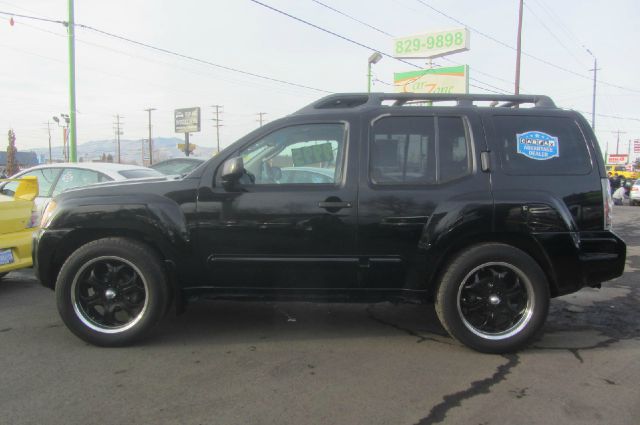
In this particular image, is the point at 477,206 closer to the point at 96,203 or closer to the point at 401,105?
the point at 401,105

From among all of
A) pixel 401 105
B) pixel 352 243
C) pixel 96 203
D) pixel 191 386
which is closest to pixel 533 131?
pixel 401 105

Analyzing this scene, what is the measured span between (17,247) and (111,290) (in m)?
2.47

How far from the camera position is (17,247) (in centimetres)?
577

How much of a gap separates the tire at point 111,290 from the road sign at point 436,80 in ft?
84.1

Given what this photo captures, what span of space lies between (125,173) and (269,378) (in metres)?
5.05

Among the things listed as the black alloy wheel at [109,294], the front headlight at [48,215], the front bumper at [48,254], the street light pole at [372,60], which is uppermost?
the street light pole at [372,60]

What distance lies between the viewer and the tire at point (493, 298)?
154 inches

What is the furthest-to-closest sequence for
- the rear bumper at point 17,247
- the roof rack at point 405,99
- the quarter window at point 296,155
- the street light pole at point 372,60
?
the street light pole at point 372,60
the rear bumper at point 17,247
the roof rack at point 405,99
the quarter window at point 296,155

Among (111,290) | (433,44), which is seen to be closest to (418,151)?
(111,290)

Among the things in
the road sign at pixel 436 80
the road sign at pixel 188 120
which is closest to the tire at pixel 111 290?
the road sign at pixel 436 80

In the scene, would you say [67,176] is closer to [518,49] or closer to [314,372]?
[314,372]

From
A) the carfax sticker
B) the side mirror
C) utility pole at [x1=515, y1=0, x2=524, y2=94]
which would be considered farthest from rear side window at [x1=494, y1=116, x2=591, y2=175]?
utility pole at [x1=515, y1=0, x2=524, y2=94]

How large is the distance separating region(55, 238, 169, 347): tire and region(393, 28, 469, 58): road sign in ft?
94.8

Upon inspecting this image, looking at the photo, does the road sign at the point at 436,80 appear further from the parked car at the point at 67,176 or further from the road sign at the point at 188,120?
the road sign at the point at 188,120
